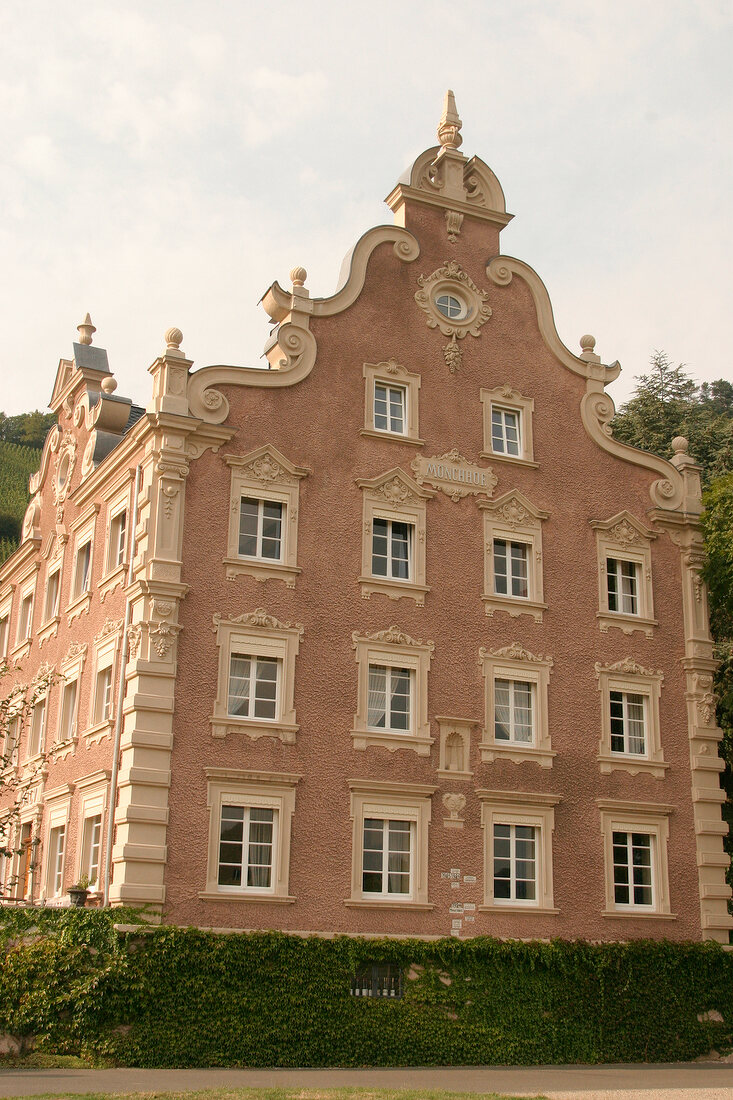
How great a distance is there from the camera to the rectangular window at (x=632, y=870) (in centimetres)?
2984

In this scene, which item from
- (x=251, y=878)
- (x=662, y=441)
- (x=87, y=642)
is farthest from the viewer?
(x=662, y=441)

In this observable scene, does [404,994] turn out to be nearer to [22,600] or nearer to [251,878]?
[251,878]

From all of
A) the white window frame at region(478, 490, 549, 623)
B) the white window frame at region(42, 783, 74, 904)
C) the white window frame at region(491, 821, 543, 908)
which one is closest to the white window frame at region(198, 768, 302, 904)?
the white window frame at region(491, 821, 543, 908)

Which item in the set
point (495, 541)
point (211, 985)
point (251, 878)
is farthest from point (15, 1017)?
point (495, 541)

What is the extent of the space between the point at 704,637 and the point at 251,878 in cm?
1331

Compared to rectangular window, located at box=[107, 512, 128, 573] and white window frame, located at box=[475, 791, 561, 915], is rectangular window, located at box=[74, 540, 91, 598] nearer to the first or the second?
rectangular window, located at box=[107, 512, 128, 573]

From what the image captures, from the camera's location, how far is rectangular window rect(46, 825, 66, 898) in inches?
1161

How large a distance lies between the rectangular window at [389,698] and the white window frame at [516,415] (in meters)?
6.05

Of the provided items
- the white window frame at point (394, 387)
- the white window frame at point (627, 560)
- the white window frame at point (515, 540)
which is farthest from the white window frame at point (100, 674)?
the white window frame at point (627, 560)

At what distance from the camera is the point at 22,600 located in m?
38.9

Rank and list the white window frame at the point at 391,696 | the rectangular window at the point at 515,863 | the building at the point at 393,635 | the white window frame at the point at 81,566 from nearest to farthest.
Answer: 1. the building at the point at 393,635
2. the white window frame at the point at 391,696
3. the rectangular window at the point at 515,863
4. the white window frame at the point at 81,566

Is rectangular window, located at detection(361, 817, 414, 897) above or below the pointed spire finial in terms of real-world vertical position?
below

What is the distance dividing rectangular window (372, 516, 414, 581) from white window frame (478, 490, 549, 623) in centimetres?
190

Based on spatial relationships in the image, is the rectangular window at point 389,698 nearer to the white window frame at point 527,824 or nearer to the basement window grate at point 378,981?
the white window frame at point 527,824
